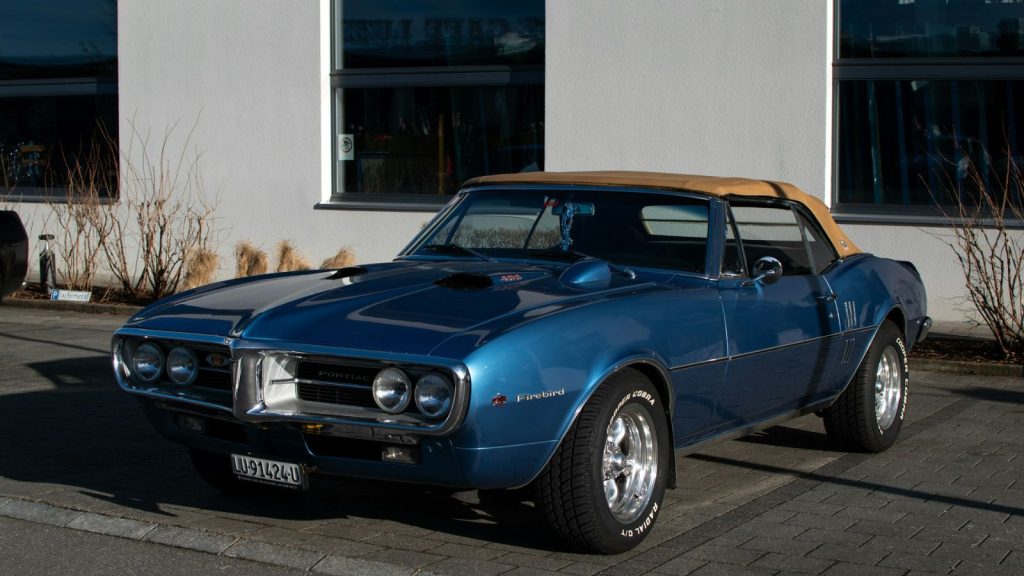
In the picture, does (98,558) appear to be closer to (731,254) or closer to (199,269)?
(731,254)

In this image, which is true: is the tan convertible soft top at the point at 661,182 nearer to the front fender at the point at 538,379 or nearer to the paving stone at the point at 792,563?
the front fender at the point at 538,379

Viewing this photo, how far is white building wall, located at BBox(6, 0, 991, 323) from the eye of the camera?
13.1m

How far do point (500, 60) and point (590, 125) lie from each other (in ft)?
6.13

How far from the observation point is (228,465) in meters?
5.96

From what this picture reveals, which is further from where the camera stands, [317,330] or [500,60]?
[500,60]

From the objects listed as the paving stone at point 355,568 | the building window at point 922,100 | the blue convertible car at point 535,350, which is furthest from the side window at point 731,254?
the building window at point 922,100

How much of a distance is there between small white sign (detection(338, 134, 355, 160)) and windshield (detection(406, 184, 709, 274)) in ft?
32.6

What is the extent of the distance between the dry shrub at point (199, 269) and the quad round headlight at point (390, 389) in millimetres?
9678

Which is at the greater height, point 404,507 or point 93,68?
point 93,68

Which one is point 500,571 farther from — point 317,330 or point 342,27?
point 342,27

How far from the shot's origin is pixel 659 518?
18.8 ft

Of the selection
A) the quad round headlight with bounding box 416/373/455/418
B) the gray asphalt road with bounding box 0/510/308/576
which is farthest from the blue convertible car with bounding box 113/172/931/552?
the gray asphalt road with bounding box 0/510/308/576

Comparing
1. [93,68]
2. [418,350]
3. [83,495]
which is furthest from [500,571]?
[93,68]

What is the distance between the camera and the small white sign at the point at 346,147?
16078mm
